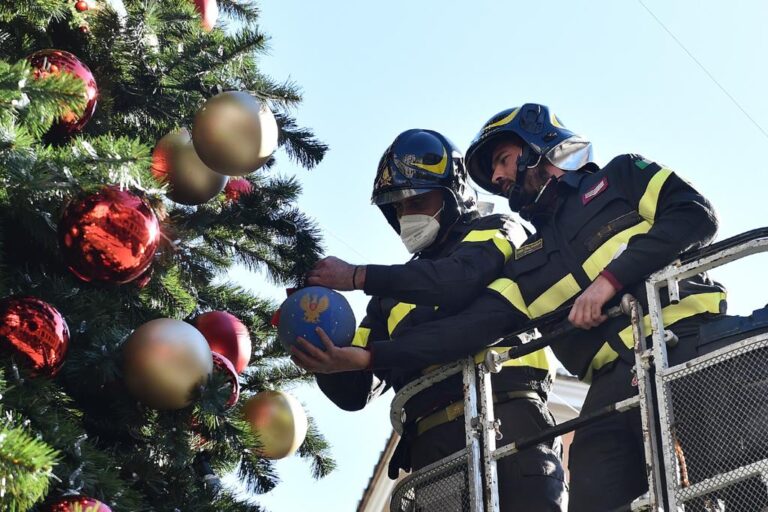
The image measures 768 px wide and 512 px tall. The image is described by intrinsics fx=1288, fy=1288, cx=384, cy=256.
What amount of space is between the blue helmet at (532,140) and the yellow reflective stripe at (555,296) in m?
0.78

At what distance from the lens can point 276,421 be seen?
5906mm

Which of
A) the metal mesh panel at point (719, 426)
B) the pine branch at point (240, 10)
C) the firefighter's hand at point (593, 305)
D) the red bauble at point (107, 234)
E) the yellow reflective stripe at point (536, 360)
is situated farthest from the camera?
the pine branch at point (240, 10)

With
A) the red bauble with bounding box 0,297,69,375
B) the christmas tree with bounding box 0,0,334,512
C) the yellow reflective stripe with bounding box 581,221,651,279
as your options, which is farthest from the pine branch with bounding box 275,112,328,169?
the red bauble with bounding box 0,297,69,375

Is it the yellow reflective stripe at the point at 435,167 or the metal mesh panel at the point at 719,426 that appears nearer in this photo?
the metal mesh panel at the point at 719,426

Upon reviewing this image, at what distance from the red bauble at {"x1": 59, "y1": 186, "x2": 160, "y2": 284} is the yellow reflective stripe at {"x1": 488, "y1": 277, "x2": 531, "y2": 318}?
1.95 meters

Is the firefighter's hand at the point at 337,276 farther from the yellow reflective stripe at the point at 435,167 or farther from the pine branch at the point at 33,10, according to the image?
the pine branch at the point at 33,10

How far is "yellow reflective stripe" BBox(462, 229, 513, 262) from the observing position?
638 centimetres

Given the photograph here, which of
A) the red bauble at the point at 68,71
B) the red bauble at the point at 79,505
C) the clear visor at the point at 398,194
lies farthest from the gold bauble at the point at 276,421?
the red bauble at the point at 79,505

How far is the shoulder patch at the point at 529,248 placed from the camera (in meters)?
6.18

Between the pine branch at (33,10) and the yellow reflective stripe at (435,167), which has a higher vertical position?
the yellow reflective stripe at (435,167)

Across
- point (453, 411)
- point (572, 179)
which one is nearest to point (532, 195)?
point (572, 179)

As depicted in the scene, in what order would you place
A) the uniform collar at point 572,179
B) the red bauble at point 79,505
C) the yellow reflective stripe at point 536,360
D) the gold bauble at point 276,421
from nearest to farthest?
1. the red bauble at point 79,505
2. the gold bauble at point 276,421
3. the yellow reflective stripe at point 536,360
4. the uniform collar at point 572,179

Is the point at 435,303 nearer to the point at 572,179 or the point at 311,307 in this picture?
the point at 311,307

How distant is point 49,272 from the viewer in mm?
5086
